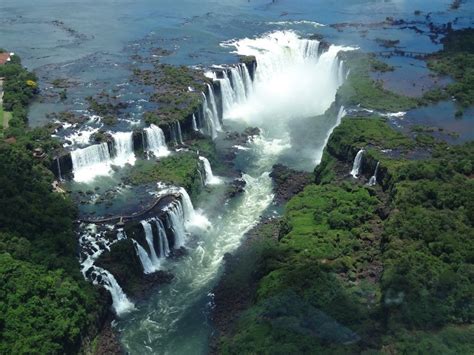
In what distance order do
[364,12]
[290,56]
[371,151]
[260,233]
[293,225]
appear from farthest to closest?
[364,12] → [290,56] → [371,151] → [260,233] → [293,225]

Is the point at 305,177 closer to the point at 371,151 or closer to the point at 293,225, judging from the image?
the point at 371,151

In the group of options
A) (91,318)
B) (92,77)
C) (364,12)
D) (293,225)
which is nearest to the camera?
(91,318)

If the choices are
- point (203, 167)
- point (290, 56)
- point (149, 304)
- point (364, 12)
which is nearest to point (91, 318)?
point (149, 304)

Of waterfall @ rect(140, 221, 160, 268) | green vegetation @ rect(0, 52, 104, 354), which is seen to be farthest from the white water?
green vegetation @ rect(0, 52, 104, 354)

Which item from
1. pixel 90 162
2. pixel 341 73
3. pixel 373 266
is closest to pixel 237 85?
pixel 341 73

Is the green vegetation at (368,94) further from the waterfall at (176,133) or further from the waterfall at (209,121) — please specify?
the waterfall at (176,133)

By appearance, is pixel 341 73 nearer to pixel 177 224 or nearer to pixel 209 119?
pixel 209 119
